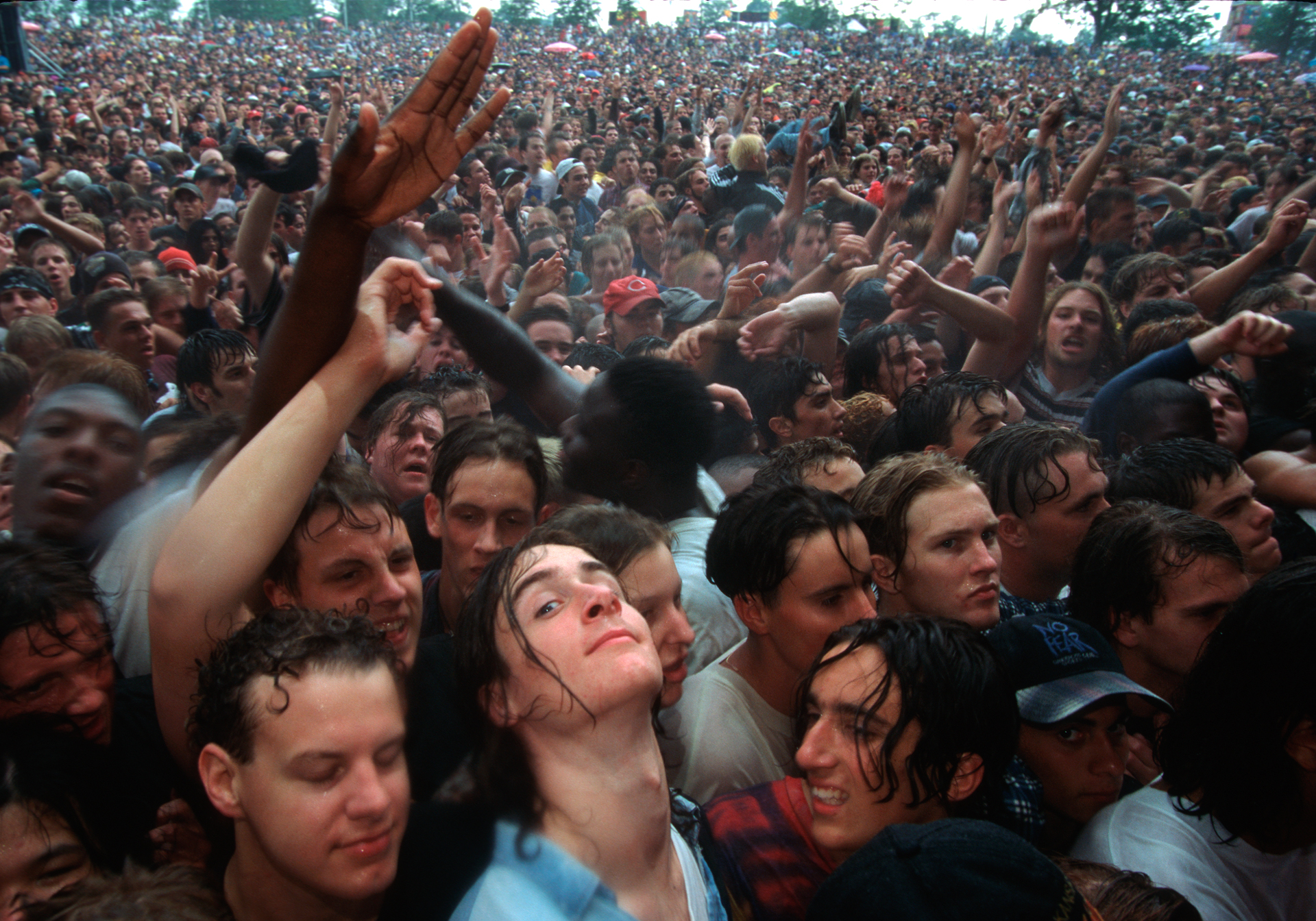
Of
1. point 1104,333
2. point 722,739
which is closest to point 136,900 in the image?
point 722,739

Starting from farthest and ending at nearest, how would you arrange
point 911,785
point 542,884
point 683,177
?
point 683,177, point 911,785, point 542,884

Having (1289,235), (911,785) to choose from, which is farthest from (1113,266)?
(911,785)

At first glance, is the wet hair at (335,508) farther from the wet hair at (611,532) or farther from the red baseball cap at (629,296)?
the red baseball cap at (629,296)

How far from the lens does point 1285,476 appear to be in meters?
3.13

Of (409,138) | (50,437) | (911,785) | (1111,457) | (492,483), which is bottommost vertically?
(1111,457)

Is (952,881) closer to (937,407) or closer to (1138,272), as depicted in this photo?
(937,407)

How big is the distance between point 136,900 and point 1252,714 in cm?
204

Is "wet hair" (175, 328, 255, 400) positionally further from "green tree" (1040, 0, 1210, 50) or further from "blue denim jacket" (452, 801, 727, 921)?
"green tree" (1040, 0, 1210, 50)

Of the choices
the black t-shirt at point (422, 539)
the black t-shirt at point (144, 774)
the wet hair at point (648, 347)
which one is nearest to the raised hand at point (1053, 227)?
the wet hair at point (648, 347)

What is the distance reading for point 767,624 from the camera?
210cm

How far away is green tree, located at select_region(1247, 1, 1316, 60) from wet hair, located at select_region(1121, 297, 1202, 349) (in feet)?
142

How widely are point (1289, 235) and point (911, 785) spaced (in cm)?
479

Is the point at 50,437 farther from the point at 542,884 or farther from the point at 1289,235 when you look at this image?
the point at 1289,235

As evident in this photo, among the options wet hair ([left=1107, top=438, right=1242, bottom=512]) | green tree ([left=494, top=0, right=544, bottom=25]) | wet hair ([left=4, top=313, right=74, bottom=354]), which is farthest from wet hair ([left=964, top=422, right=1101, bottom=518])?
green tree ([left=494, top=0, right=544, bottom=25])
